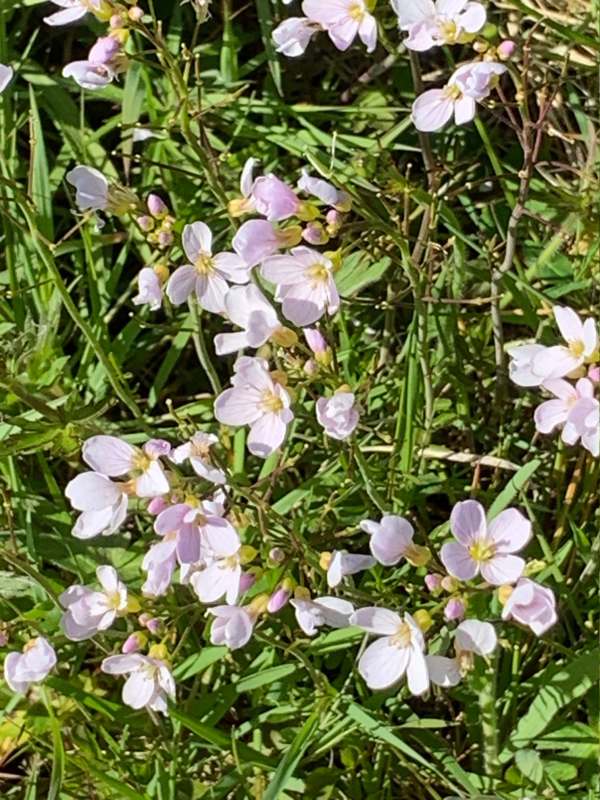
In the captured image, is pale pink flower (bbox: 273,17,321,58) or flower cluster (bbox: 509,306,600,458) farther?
pale pink flower (bbox: 273,17,321,58)

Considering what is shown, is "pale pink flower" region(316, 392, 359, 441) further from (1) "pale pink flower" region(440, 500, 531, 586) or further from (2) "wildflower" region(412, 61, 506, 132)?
(2) "wildflower" region(412, 61, 506, 132)

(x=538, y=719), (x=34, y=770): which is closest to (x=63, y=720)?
(x=34, y=770)

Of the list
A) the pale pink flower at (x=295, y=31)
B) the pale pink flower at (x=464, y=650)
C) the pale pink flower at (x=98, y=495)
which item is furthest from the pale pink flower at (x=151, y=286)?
the pale pink flower at (x=464, y=650)

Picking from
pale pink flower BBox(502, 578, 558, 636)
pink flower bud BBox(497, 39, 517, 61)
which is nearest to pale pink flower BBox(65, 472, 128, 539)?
pale pink flower BBox(502, 578, 558, 636)

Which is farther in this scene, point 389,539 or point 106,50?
point 106,50

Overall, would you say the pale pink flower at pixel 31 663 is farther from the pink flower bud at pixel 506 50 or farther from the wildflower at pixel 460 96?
the pink flower bud at pixel 506 50

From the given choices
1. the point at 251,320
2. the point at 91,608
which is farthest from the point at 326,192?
the point at 91,608

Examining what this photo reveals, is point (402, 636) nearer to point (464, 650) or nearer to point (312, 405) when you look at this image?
point (464, 650)
